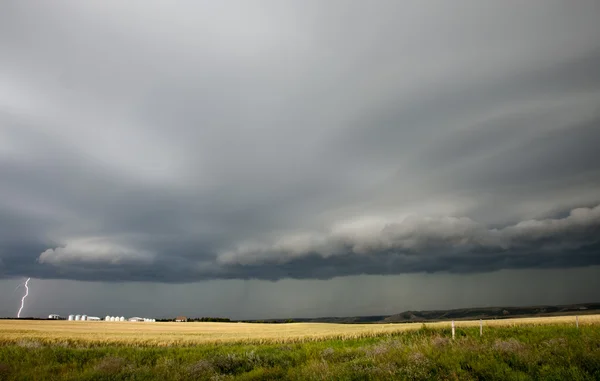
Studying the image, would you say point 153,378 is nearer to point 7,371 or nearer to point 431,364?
point 7,371

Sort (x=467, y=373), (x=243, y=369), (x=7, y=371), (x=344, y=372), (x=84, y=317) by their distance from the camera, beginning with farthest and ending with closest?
(x=84, y=317)
(x=243, y=369)
(x=7, y=371)
(x=344, y=372)
(x=467, y=373)

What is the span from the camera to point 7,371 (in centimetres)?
1405

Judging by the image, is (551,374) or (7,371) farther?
(7,371)

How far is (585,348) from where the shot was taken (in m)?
12.4

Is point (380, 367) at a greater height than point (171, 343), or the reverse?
point (380, 367)

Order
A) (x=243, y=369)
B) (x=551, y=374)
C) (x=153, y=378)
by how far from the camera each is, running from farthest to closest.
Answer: (x=243, y=369), (x=153, y=378), (x=551, y=374)

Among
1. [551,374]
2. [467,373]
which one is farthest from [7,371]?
[551,374]

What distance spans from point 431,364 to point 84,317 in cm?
14367

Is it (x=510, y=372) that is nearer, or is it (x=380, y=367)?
(x=510, y=372)

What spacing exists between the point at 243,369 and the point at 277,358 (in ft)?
8.92

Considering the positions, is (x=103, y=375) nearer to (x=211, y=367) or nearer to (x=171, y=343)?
(x=211, y=367)

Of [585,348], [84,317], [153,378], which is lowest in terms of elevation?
[84,317]

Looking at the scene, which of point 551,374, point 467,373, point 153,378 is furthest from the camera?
point 153,378

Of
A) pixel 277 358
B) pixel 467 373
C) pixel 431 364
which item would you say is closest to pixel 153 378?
pixel 277 358
